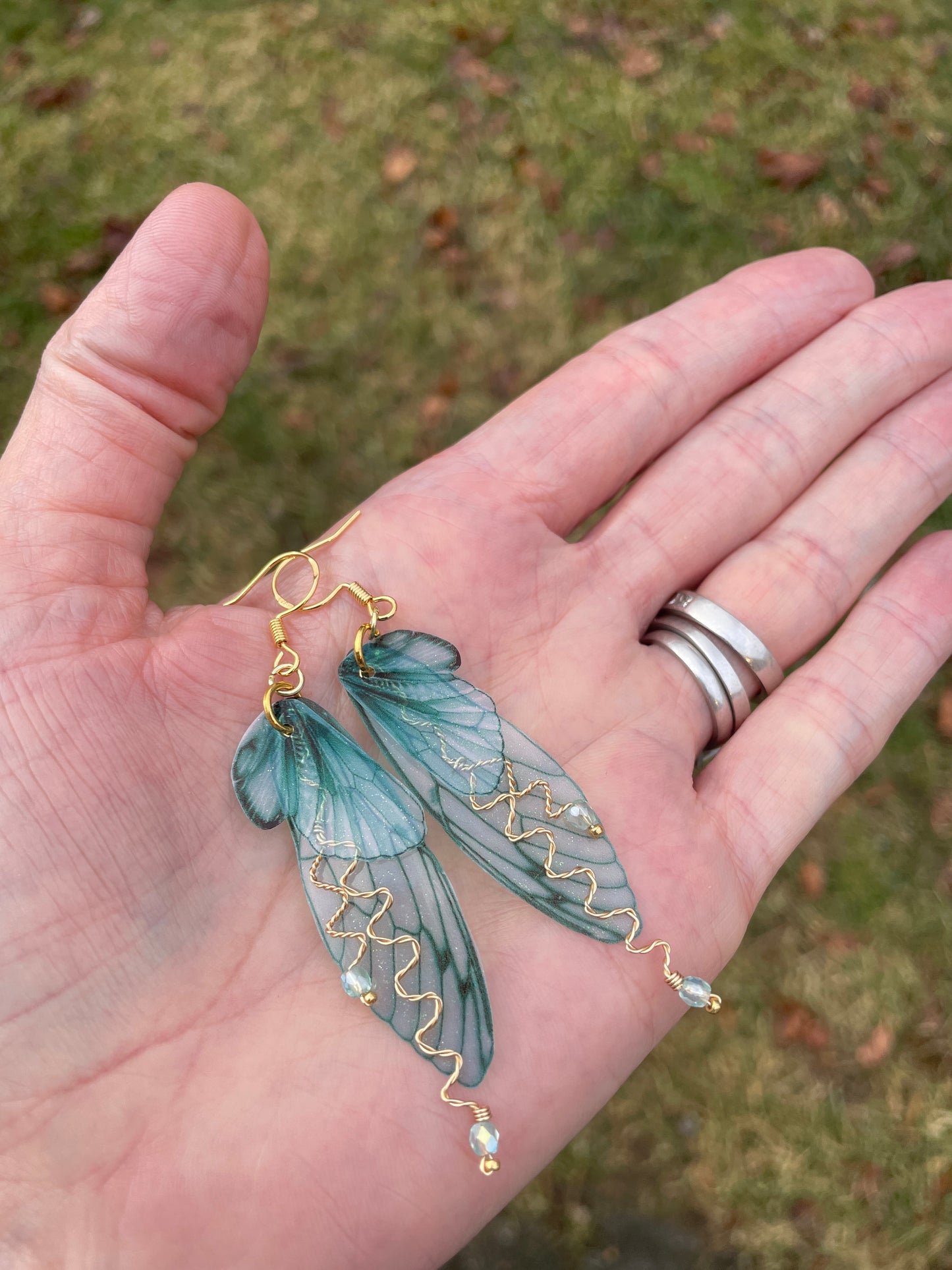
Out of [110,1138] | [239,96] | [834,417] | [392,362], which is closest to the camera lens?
[110,1138]

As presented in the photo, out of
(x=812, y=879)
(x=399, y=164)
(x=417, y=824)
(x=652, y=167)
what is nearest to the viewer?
(x=417, y=824)

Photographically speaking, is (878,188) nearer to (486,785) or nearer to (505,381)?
(505,381)

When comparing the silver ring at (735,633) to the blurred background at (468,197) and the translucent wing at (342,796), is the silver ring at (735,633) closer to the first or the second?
the translucent wing at (342,796)

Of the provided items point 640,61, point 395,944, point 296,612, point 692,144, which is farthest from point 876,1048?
point 640,61

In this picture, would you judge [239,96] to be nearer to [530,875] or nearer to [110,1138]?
[530,875]

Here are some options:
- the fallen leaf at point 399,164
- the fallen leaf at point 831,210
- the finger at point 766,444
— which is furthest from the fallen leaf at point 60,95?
the finger at point 766,444

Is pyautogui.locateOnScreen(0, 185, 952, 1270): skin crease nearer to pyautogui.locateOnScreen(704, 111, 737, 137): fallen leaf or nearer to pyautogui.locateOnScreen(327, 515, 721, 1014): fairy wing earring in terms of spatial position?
pyautogui.locateOnScreen(327, 515, 721, 1014): fairy wing earring

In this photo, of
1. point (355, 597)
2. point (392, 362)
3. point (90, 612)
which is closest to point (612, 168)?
point (392, 362)
